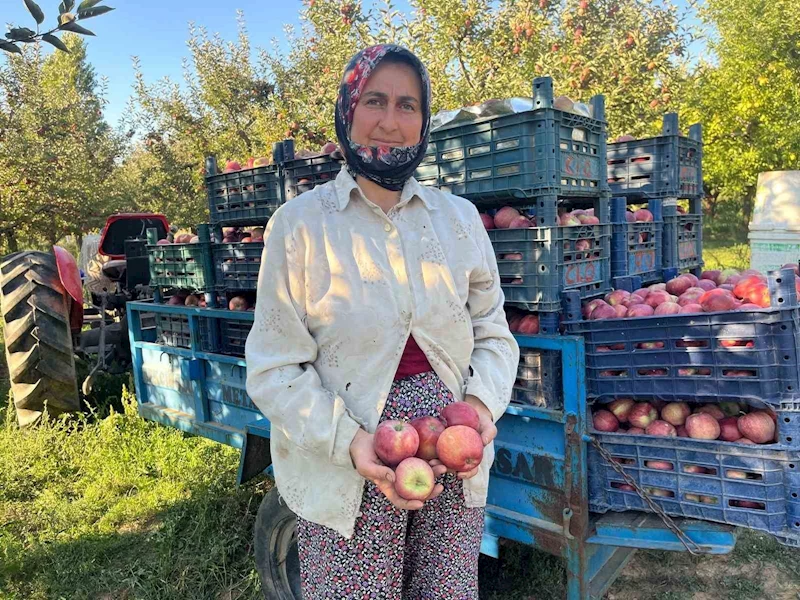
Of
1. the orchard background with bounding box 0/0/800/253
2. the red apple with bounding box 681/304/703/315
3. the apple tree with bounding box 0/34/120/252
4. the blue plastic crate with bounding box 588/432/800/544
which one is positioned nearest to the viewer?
the blue plastic crate with bounding box 588/432/800/544

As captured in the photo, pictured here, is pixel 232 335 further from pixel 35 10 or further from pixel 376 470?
pixel 376 470

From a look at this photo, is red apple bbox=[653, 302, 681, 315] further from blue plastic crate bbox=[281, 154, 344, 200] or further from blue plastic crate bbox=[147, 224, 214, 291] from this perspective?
blue plastic crate bbox=[147, 224, 214, 291]

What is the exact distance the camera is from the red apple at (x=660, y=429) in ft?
8.05

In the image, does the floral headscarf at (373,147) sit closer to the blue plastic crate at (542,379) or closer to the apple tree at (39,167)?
the blue plastic crate at (542,379)

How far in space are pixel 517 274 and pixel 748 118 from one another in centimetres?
1352

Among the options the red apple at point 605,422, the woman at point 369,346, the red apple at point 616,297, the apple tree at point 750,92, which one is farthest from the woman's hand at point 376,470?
the apple tree at point 750,92

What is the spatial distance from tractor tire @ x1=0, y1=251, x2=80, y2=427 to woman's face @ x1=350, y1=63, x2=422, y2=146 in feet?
14.7

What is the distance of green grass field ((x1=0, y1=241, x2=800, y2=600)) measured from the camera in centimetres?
339

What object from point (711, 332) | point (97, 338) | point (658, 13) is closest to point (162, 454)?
point (97, 338)

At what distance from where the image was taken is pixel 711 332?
2.33 metres

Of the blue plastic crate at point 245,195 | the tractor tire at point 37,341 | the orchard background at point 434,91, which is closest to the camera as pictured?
the blue plastic crate at point 245,195

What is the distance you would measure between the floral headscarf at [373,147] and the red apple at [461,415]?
67 cm

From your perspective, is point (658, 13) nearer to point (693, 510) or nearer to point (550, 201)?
point (550, 201)

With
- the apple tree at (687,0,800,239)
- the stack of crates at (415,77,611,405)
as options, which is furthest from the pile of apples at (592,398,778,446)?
the apple tree at (687,0,800,239)
